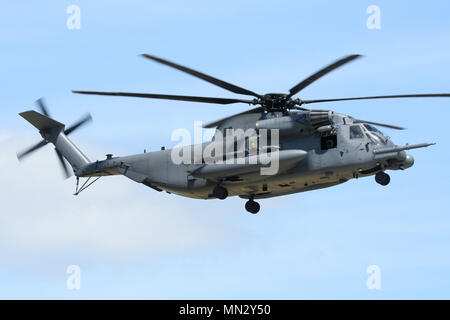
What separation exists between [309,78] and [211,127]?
491 cm

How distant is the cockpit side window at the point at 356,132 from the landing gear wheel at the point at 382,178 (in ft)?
5.32

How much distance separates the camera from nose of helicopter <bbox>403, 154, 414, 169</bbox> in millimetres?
32072

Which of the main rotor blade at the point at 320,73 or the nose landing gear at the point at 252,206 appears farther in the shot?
the nose landing gear at the point at 252,206

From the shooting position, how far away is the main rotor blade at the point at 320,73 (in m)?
30.3

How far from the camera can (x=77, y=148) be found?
39.9m

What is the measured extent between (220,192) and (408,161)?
7481mm

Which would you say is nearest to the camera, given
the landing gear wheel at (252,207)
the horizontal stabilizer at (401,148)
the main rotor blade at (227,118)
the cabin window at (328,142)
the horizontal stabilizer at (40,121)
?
the horizontal stabilizer at (401,148)

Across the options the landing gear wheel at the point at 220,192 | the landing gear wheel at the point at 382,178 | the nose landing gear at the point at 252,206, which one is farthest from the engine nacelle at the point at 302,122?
the nose landing gear at the point at 252,206

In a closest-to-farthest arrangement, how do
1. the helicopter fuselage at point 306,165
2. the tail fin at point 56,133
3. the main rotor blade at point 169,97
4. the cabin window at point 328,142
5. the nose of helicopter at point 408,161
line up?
the main rotor blade at point 169,97
the nose of helicopter at point 408,161
the helicopter fuselage at point 306,165
the cabin window at point 328,142
the tail fin at point 56,133

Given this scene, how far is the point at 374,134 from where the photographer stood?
107 feet

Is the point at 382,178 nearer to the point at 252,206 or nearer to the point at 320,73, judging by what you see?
the point at 320,73

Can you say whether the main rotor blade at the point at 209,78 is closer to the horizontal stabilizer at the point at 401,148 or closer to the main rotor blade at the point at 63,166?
the horizontal stabilizer at the point at 401,148

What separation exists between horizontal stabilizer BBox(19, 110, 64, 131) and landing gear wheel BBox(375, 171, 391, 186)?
16213mm
